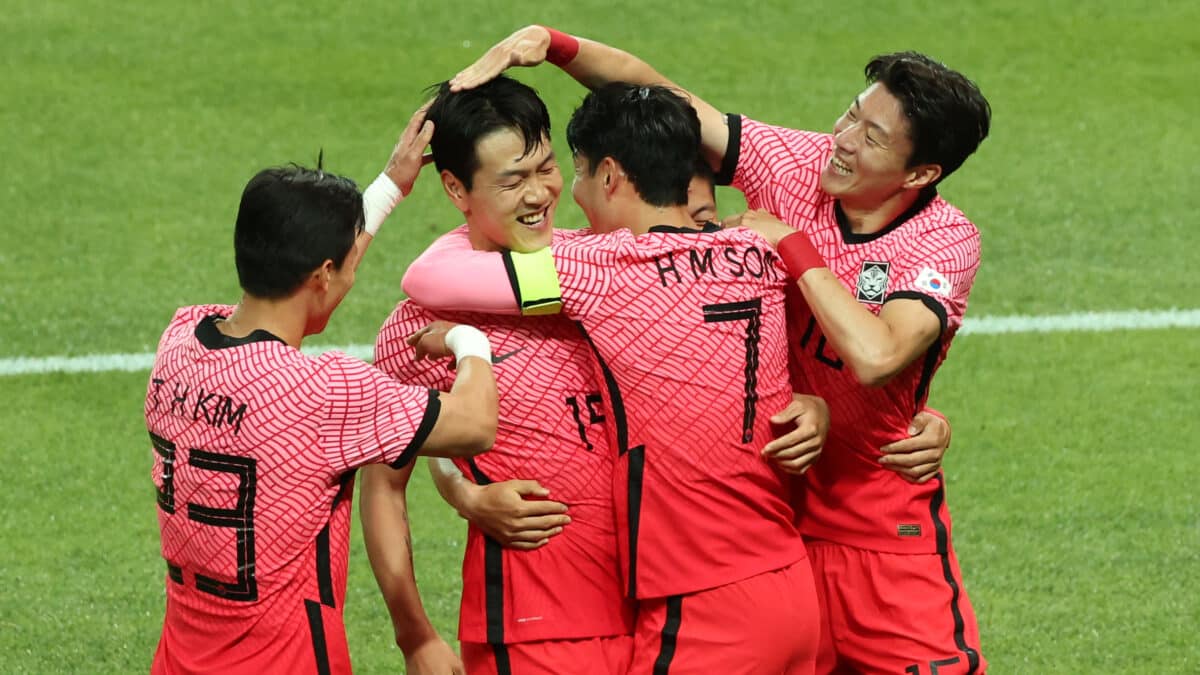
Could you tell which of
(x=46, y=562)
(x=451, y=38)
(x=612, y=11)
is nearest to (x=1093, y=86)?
(x=612, y=11)

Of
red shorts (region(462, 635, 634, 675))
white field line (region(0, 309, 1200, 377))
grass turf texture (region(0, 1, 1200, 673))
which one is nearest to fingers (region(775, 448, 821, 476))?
red shorts (region(462, 635, 634, 675))

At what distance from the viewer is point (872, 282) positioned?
4902 mm

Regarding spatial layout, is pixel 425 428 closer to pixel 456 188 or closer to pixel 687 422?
pixel 687 422

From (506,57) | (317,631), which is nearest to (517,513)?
(317,631)

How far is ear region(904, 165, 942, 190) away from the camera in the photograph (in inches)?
195

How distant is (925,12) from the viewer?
47.5 feet

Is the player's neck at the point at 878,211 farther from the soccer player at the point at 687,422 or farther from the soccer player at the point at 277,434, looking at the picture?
the soccer player at the point at 277,434

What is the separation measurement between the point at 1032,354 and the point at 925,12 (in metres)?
5.39

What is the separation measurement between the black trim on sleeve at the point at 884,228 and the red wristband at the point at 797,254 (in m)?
0.31

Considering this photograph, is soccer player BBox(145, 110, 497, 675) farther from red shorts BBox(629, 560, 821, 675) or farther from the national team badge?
the national team badge

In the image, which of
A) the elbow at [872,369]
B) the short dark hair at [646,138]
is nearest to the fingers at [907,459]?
the elbow at [872,369]

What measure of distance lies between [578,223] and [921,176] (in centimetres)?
653

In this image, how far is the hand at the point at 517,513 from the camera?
4.53m

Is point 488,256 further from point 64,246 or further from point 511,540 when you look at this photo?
point 64,246
